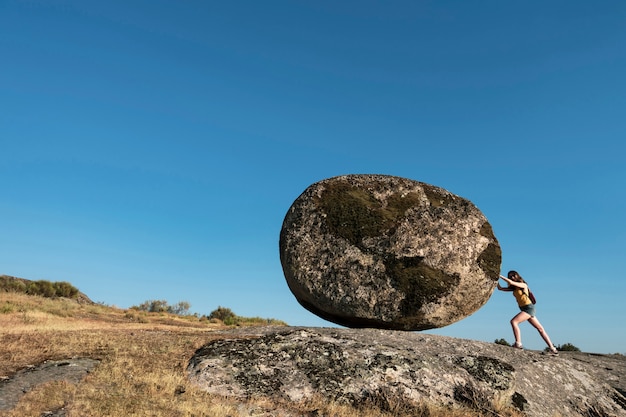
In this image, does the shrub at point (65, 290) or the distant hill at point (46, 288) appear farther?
the shrub at point (65, 290)

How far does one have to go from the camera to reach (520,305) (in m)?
17.4

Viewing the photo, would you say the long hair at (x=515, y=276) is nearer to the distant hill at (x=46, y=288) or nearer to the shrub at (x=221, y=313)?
the shrub at (x=221, y=313)

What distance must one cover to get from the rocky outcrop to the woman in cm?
113

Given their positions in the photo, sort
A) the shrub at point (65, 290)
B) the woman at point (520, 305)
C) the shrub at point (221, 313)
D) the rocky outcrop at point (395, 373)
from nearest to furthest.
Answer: the rocky outcrop at point (395, 373), the woman at point (520, 305), the shrub at point (221, 313), the shrub at point (65, 290)

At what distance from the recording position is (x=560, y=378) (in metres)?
15.1

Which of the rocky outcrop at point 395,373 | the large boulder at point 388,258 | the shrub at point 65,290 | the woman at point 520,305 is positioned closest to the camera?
the rocky outcrop at point 395,373

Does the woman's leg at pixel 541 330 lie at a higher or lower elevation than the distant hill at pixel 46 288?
lower

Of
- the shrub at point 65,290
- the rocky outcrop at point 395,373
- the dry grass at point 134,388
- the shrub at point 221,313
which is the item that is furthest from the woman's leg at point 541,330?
the shrub at point 65,290

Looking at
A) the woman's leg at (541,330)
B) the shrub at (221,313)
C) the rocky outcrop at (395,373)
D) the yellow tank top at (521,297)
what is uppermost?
the shrub at (221,313)

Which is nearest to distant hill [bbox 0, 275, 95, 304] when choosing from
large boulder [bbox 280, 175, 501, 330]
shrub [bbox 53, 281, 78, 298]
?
shrub [bbox 53, 281, 78, 298]

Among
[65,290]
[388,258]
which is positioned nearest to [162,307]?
[65,290]

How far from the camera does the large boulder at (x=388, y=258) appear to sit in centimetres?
1656

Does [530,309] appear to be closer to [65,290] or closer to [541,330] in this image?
[541,330]

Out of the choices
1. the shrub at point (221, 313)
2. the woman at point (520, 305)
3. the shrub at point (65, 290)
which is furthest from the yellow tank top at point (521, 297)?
the shrub at point (65, 290)
